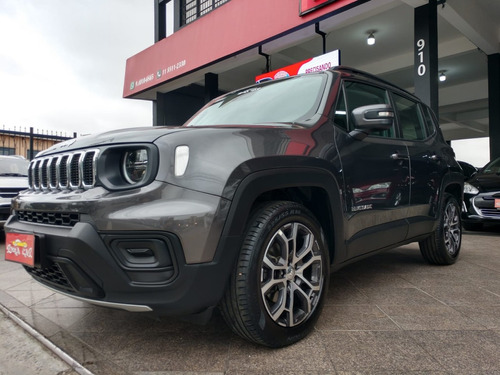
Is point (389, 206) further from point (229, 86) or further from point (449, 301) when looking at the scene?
point (229, 86)

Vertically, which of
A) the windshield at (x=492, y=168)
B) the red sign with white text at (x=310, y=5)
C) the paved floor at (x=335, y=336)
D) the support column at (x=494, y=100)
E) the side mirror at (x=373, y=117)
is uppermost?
the red sign with white text at (x=310, y=5)

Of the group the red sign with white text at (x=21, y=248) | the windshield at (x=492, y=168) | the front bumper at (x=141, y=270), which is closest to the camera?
the front bumper at (x=141, y=270)

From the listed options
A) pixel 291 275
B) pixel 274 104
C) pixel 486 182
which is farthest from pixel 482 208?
pixel 291 275

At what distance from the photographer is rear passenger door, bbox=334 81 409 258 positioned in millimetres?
2367

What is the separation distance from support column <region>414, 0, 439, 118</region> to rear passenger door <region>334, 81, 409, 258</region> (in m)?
4.61

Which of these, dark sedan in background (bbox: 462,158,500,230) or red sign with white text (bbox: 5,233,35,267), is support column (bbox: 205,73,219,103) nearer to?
dark sedan in background (bbox: 462,158,500,230)

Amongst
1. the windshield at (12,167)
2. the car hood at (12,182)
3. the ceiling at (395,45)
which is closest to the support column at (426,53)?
the ceiling at (395,45)

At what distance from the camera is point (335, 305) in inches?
102

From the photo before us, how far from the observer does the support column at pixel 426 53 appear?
691 centimetres

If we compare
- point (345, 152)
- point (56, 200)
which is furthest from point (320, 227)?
point (56, 200)

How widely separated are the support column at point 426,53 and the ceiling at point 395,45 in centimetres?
23

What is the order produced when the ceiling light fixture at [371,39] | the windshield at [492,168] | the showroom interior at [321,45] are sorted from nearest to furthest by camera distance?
the windshield at [492,168] < the showroom interior at [321,45] < the ceiling light fixture at [371,39]

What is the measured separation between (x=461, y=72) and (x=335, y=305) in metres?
13.1

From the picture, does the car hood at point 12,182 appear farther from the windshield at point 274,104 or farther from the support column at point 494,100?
the support column at point 494,100
